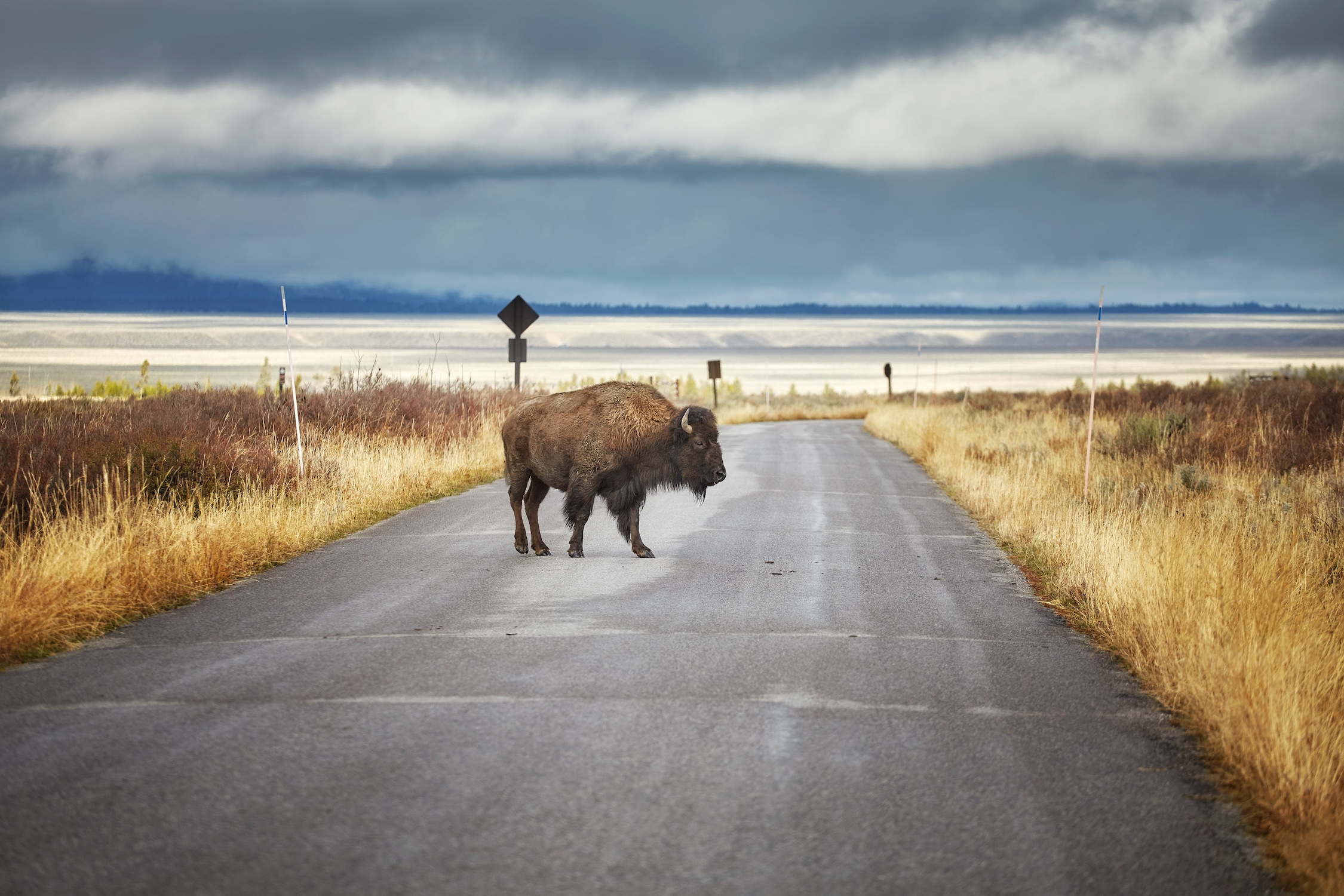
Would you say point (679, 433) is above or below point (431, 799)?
above

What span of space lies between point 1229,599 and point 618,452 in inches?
227

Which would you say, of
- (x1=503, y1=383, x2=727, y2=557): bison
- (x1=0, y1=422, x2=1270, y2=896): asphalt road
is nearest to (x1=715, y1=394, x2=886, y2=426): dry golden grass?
(x1=503, y1=383, x2=727, y2=557): bison

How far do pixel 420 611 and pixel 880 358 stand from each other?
162674 millimetres

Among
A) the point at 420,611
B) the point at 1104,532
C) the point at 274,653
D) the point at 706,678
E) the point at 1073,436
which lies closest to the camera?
the point at 706,678

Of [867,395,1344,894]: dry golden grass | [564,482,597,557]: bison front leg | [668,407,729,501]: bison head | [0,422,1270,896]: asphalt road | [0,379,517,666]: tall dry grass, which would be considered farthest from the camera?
[564,482,597,557]: bison front leg

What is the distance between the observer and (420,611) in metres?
8.81

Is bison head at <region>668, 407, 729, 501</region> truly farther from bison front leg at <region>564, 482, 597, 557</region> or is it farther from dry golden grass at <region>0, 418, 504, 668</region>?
dry golden grass at <region>0, 418, 504, 668</region>

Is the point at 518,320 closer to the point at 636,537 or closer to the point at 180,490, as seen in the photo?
the point at 180,490

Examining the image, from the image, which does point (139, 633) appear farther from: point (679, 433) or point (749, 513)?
point (749, 513)

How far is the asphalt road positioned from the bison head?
1708 millimetres

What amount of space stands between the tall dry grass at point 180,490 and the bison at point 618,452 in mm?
2817

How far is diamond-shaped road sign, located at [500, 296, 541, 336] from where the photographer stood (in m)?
29.1

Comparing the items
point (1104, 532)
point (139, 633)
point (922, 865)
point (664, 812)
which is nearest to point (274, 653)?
point (139, 633)

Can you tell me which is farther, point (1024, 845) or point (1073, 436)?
point (1073, 436)
